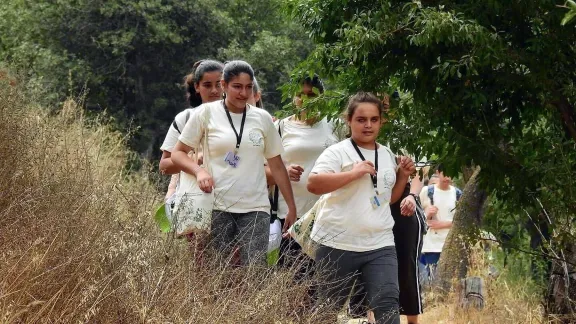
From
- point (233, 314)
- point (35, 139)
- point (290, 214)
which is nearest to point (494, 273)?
point (290, 214)

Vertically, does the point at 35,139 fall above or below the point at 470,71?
below

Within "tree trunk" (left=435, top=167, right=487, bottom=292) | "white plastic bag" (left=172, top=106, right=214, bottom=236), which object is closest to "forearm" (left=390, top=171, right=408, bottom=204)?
"white plastic bag" (left=172, top=106, right=214, bottom=236)

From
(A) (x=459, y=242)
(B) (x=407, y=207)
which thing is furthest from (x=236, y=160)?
(A) (x=459, y=242)

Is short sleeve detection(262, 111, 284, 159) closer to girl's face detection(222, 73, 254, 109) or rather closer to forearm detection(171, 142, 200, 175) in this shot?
girl's face detection(222, 73, 254, 109)

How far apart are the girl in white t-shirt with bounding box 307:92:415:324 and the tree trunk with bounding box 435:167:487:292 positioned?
477 centimetres

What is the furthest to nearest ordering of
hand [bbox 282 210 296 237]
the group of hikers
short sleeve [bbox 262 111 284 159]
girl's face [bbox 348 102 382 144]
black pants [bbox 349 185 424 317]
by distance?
black pants [bbox 349 185 424 317] → hand [bbox 282 210 296 237] → short sleeve [bbox 262 111 284 159] → girl's face [bbox 348 102 382 144] → the group of hikers

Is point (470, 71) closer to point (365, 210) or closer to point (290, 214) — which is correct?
point (365, 210)

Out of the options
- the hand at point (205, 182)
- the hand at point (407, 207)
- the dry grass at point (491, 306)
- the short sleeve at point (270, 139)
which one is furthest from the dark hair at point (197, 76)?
the dry grass at point (491, 306)

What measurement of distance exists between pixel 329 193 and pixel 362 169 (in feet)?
1.07

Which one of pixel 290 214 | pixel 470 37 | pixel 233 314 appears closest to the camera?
pixel 233 314

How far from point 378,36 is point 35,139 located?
9.41 feet

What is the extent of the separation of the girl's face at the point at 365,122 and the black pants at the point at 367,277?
68 centimetres

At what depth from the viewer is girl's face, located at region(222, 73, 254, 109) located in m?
6.98

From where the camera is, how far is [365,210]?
660 cm
